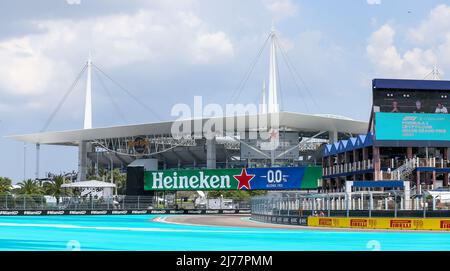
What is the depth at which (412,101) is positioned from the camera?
235 feet

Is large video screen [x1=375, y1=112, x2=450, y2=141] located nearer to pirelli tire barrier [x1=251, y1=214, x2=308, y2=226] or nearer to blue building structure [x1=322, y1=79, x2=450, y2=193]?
blue building structure [x1=322, y1=79, x2=450, y2=193]

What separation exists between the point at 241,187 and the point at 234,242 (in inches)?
2835

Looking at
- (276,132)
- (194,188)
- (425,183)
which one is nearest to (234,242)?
(425,183)

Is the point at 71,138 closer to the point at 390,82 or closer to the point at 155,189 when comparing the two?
the point at 155,189

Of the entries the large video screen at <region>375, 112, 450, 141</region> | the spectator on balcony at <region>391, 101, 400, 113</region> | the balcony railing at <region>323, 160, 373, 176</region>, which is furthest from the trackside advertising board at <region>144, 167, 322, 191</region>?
the spectator on balcony at <region>391, 101, 400, 113</region>

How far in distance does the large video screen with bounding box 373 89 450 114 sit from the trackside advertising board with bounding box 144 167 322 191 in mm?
32739

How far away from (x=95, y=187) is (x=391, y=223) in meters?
73.9

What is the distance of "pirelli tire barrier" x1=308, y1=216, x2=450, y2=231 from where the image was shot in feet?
147

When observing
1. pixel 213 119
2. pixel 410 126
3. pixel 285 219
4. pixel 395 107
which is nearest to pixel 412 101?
pixel 395 107

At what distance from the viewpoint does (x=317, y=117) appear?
11569cm

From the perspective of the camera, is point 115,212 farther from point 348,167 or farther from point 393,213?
point 393,213

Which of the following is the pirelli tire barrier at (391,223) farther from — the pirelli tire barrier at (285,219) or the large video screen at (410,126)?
the large video screen at (410,126)
